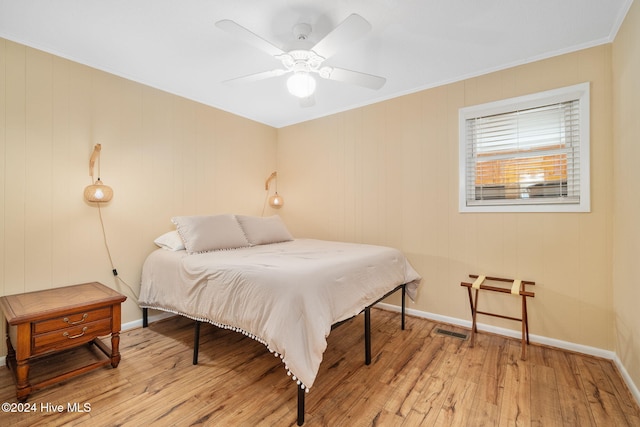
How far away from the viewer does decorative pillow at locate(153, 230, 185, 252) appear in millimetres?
2812

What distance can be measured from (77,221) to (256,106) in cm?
223

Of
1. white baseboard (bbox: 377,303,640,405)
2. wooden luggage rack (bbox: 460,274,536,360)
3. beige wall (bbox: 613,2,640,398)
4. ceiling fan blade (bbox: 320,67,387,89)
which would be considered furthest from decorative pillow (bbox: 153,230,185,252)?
beige wall (bbox: 613,2,640,398)

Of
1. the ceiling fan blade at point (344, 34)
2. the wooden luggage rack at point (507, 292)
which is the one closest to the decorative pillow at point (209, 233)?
the ceiling fan blade at point (344, 34)

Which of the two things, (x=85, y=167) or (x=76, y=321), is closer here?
(x=76, y=321)

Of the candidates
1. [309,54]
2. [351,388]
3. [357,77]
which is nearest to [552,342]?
[351,388]

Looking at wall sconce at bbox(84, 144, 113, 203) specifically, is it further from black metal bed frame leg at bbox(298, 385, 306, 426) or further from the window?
the window

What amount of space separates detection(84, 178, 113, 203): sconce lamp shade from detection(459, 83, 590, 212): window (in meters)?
3.30

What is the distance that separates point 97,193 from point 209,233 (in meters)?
0.97

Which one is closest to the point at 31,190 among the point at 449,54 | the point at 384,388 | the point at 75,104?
the point at 75,104

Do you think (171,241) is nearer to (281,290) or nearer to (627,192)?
(281,290)

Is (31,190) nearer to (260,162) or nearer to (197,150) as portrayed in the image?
(197,150)

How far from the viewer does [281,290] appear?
1696 millimetres

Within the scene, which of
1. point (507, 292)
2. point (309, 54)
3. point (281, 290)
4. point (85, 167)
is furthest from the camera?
point (85, 167)

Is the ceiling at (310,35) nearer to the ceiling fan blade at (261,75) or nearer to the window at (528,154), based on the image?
the ceiling fan blade at (261,75)
